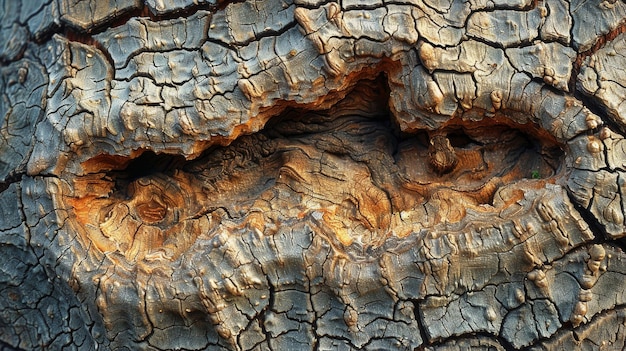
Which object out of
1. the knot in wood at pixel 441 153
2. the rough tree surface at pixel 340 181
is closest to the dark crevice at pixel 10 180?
the rough tree surface at pixel 340 181

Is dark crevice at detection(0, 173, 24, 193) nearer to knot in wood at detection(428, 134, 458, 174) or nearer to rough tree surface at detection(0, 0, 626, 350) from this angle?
rough tree surface at detection(0, 0, 626, 350)

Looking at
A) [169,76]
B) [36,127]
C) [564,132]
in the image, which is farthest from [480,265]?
[36,127]

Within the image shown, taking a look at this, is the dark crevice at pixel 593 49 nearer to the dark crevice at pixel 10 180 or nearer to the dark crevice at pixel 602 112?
the dark crevice at pixel 602 112

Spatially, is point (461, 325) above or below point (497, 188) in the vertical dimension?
below

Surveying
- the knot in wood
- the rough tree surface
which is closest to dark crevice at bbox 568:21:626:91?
the rough tree surface

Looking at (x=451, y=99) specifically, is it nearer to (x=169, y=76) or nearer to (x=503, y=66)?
(x=503, y=66)

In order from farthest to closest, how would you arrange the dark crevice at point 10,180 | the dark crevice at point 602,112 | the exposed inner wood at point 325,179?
the dark crevice at point 10,180
the exposed inner wood at point 325,179
the dark crevice at point 602,112

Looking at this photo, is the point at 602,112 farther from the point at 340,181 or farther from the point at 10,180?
the point at 10,180

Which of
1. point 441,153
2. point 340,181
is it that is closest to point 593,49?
point 441,153
